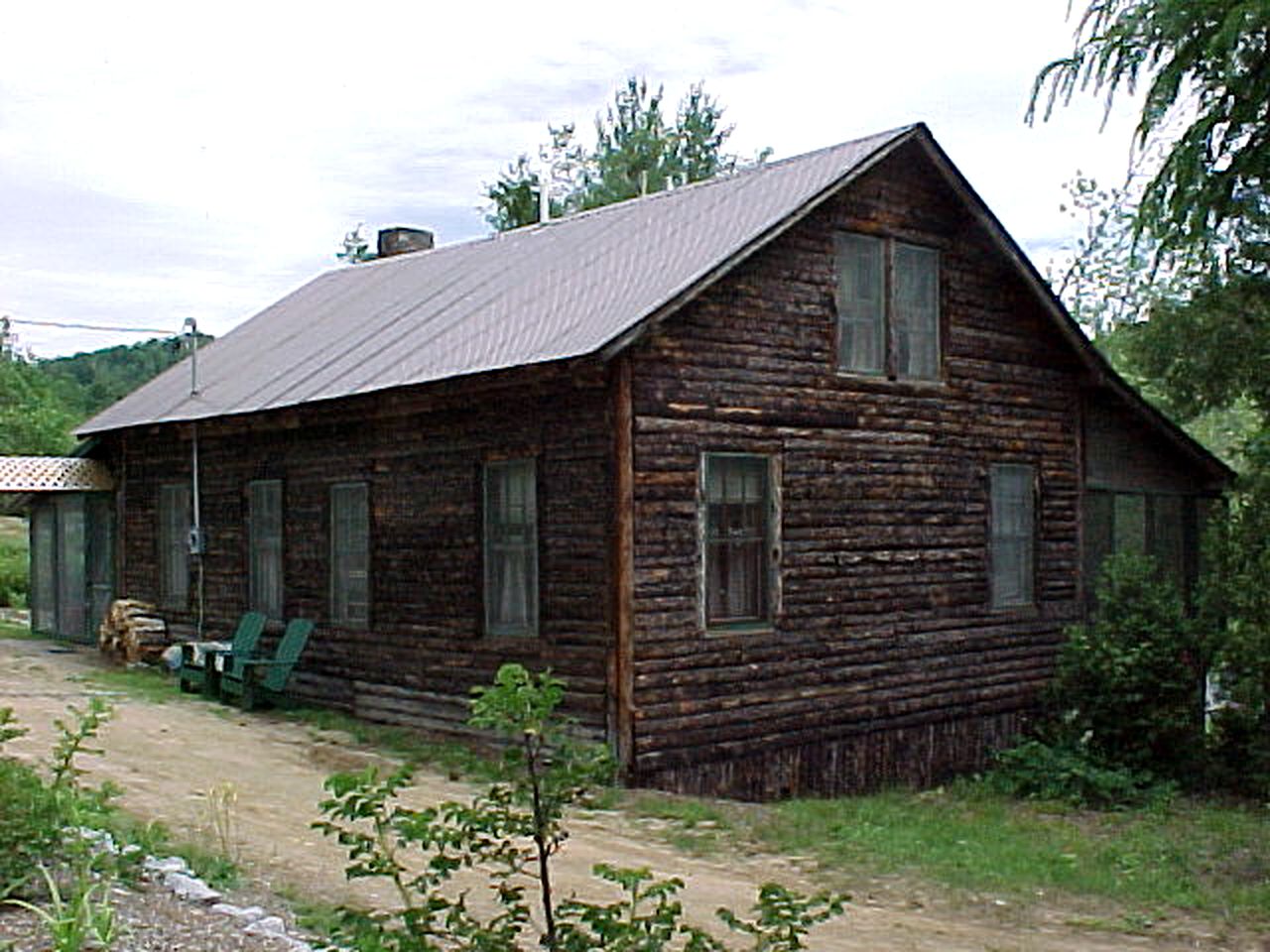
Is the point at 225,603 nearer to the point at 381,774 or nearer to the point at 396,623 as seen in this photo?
the point at 396,623

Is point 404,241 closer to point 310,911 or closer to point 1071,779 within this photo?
point 1071,779

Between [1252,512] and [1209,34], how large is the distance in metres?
4.49

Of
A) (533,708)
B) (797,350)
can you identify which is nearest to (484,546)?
(797,350)

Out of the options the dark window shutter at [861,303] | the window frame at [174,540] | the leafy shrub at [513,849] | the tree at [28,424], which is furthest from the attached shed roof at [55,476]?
the tree at [28,424]

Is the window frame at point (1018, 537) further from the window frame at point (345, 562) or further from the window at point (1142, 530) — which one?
the window frame at point (345, 562)

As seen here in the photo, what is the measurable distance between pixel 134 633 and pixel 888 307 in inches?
403

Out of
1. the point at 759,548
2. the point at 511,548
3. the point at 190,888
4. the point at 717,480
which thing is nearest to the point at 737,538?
the point at 759,548

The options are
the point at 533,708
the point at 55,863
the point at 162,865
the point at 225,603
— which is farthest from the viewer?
the point at 225,603

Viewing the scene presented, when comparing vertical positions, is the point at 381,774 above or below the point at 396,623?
below

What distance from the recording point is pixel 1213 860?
11.6 metres

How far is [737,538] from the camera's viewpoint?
13.0m

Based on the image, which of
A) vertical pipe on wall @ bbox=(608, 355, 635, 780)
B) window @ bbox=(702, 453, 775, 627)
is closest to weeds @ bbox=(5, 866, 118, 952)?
vertical pipe on wall @ bbox=(608, 355, 635, 780)

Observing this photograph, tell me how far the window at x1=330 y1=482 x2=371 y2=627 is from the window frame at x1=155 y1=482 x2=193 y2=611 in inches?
147

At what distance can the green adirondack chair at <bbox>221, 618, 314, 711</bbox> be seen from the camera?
15742mm
